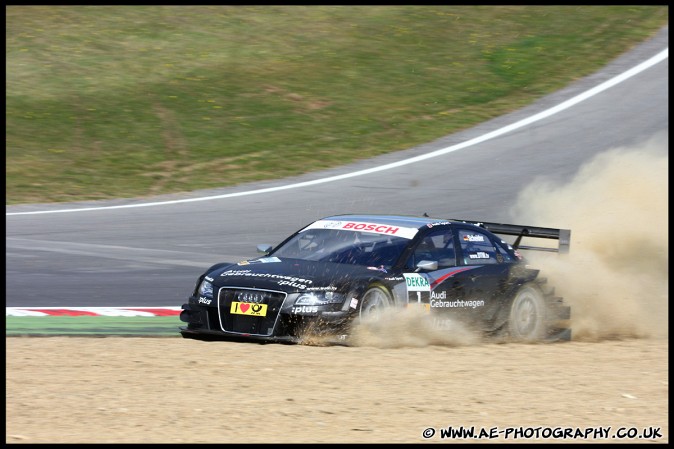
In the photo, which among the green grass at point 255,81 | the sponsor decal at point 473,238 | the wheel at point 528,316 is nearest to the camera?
the wheel at point 528,316

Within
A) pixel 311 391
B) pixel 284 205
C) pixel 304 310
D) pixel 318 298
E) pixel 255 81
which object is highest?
pixel 255 81

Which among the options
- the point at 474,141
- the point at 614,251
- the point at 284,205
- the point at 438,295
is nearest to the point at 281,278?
the point at 438,295

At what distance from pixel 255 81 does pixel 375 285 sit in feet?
60.0

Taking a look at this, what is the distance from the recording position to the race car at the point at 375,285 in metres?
9.82

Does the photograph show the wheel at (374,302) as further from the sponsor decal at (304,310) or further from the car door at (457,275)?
the sponsor decal at (304,310)

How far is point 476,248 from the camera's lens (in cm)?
1125

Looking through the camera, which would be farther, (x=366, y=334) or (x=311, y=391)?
(x=366, y=334)

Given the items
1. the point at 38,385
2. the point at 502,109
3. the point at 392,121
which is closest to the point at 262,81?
the point at 392,121

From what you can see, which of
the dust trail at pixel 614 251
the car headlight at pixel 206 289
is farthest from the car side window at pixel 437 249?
the car headlight at pixel 206 289

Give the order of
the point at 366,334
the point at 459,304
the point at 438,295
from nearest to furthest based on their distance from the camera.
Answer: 1. the point at 366,334
2. the point at 438,295
3. the point at 459,304

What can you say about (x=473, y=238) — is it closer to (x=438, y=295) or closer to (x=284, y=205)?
(x=438, y=295)

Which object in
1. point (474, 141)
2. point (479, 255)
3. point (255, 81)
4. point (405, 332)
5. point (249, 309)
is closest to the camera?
point (249, 309)

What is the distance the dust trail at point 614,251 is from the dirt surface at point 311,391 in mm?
1454

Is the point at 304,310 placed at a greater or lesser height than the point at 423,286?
lesser
